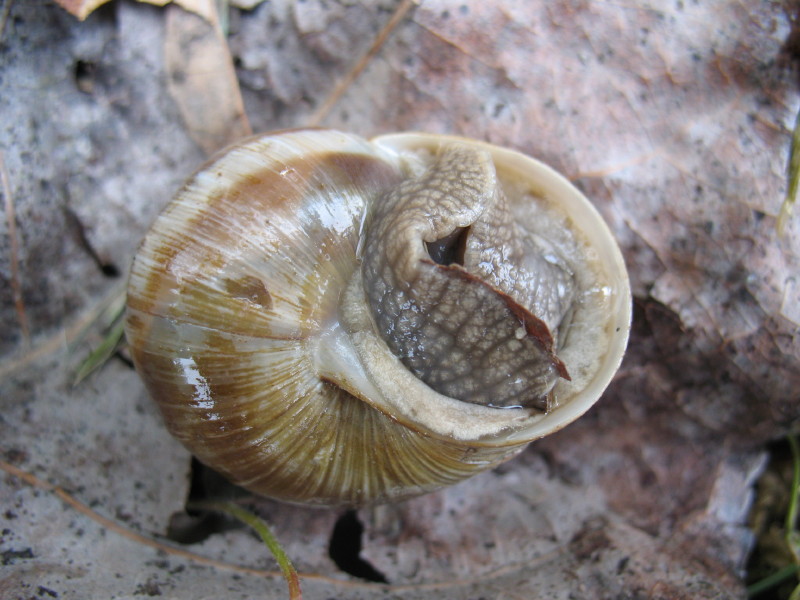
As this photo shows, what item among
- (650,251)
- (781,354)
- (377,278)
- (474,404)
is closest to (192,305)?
Result: (377,278)

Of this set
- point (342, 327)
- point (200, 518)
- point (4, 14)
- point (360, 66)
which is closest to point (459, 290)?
point (342, 327)

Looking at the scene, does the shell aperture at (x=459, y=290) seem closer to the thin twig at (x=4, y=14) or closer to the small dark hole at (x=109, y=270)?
the small dark hole at (x=109, y=270)

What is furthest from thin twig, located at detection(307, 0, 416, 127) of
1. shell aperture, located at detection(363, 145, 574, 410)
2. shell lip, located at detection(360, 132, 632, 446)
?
shell aperture, located at detection(363, 145, 574, 410)

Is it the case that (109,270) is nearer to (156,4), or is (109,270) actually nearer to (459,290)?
(156,4)

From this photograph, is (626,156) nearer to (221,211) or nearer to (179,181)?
(221,211)

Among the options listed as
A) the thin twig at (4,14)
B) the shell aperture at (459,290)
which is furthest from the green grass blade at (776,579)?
the thin twig at (4,14)

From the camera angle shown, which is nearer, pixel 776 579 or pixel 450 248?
pixel 450 248

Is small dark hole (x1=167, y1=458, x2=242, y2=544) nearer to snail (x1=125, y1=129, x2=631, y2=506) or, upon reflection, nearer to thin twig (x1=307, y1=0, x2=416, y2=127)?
snail (x1=125, y1=129, x2=631, y2=506)
